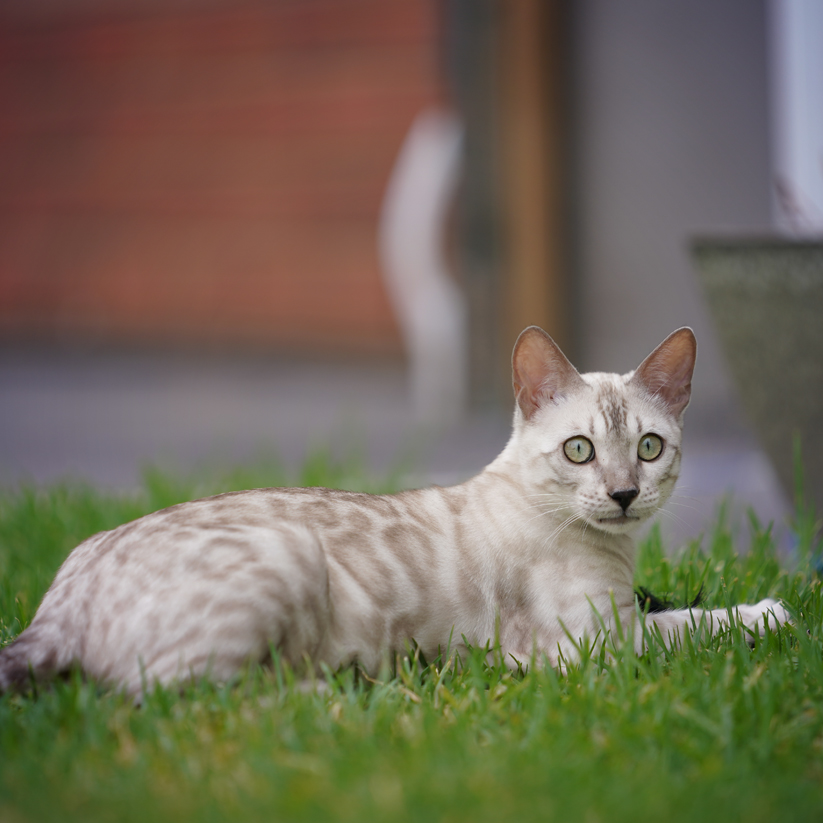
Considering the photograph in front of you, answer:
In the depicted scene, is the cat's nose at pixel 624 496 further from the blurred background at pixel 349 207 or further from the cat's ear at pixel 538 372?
the blurred background at pixel 349 207

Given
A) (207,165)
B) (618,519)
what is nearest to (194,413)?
(207,165)

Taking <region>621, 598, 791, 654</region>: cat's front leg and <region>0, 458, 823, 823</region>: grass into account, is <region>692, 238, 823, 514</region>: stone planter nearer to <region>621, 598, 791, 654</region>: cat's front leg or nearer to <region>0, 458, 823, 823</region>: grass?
<region>621, 598, 791, 654</region>: cat's front leg

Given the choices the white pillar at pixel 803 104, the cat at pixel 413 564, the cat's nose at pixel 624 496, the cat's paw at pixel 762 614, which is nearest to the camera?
the cat at pixel 413 564

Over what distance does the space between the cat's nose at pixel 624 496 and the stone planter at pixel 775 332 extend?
130 cm

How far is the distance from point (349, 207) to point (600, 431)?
5343mm

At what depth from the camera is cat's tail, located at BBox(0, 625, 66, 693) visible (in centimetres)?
196

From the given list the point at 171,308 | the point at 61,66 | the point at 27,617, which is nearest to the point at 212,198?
the point at 171,308

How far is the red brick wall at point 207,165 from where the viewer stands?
7.16m

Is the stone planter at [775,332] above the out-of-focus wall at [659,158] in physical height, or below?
below

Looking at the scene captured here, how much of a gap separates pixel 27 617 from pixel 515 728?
61.7 inches

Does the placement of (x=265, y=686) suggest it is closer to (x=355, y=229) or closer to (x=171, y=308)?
(x=355, y=229)

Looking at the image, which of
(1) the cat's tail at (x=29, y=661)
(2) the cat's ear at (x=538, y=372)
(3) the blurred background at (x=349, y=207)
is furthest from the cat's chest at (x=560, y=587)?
(3) the blurred background at (x=349, y=207)

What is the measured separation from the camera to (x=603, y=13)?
6777mm

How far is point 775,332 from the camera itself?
3.20 m
